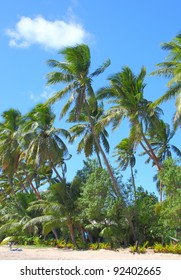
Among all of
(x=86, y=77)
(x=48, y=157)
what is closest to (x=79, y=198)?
(x=48, y=157)

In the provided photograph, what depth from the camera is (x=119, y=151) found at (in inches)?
1261

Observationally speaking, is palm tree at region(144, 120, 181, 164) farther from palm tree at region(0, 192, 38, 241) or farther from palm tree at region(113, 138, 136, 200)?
palm tree at region(0, 192, 38, 241)

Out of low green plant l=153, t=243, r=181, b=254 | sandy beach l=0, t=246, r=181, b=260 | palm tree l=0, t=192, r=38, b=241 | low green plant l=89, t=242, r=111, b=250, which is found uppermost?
palm tree l=0, t=192, r=38, b=241

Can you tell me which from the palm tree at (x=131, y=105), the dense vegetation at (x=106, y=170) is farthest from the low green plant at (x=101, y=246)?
the palm tree at (x=131, y=105)

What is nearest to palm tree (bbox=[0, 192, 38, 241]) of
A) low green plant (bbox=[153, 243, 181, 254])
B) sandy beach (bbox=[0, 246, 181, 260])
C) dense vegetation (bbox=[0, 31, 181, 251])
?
dense vegetation (bbox=[0, 31, 181, 251])

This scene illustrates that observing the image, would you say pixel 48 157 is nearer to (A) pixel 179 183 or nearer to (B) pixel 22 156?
(B) pixel 22 156

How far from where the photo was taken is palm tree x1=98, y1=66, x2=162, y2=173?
2373 centimetres

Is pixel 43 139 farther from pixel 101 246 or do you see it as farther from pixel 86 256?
pixel 86 256

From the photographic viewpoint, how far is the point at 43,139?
29.3m

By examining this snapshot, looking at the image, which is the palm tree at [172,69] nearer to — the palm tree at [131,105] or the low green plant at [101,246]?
the palm tree at [131,105]

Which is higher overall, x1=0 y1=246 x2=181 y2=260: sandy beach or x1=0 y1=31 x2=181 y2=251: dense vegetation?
x1=0 y1=31 x2=181 y2=251: dense vegetation

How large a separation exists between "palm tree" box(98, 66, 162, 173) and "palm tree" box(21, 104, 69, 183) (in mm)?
6153
